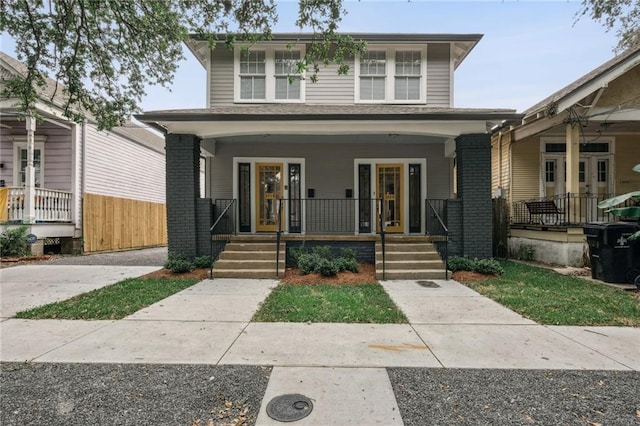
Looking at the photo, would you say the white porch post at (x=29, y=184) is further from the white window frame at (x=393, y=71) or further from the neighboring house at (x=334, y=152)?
the white window frame at (x=393, y=71)

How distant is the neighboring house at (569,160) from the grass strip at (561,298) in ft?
8.18

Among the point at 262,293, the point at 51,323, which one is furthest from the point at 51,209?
the point at 262,293

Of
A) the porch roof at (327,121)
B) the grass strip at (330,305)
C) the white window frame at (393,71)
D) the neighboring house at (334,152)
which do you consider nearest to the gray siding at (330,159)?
the neighboring house at (334,152)

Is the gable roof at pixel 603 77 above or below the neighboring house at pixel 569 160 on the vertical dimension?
above

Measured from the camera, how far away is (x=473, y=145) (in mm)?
8016

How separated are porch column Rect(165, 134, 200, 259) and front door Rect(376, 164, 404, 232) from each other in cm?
538

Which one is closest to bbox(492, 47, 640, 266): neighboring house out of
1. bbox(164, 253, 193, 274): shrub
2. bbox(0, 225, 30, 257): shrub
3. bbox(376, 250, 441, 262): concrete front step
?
bbox(376, 250, 441, 262): concrete front step

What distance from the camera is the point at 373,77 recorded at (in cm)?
1012

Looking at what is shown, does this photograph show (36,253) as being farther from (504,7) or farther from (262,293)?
(504,7)

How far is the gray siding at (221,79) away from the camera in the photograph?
10.1m

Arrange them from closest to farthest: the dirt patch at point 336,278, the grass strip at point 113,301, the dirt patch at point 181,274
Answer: the grass strip at point 113,301
the dirt patch at point 336,278
the dirt patch at point 181,274

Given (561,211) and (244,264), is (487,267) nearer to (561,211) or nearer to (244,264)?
(561,211)

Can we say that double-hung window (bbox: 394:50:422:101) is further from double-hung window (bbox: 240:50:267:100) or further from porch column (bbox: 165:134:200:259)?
porch column (bbox: 165:134:200:259)

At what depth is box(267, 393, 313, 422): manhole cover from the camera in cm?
229
